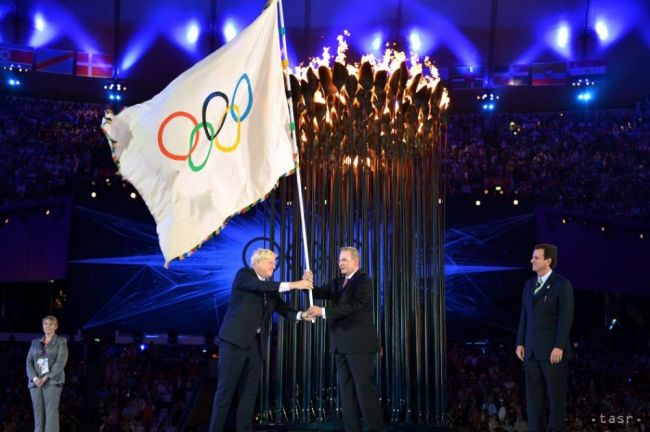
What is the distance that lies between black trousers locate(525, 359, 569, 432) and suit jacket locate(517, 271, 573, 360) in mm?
89

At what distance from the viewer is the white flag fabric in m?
6.80

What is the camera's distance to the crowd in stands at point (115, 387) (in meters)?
12.2

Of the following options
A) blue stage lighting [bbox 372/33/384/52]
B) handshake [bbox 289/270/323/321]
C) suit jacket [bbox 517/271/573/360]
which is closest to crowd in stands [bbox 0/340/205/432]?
handshake [bbox 289/270/323/321]

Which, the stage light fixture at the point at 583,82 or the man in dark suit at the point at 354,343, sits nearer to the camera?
the man in dark suit at the point at 354,343

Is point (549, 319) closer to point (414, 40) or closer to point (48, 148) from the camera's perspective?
point (414, 40)

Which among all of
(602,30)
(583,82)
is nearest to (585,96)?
(583,82)

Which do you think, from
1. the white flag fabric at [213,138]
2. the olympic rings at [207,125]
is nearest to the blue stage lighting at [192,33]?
the white flag fabric at [213,138]

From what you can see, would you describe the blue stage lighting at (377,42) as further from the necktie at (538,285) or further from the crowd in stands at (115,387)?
the necktie at (538,285)

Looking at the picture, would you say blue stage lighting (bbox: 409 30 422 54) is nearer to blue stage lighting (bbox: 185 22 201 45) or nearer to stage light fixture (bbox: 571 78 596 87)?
stage light fixture (bbox: 571 78 596 87)

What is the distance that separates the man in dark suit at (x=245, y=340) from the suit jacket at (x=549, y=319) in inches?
73.3

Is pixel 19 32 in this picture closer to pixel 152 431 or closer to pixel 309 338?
pixel 152 431

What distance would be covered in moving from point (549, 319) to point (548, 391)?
58cm

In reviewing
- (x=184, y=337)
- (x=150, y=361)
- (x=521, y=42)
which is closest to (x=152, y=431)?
(x=150, y=361)

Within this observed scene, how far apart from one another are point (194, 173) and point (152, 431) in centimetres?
698
